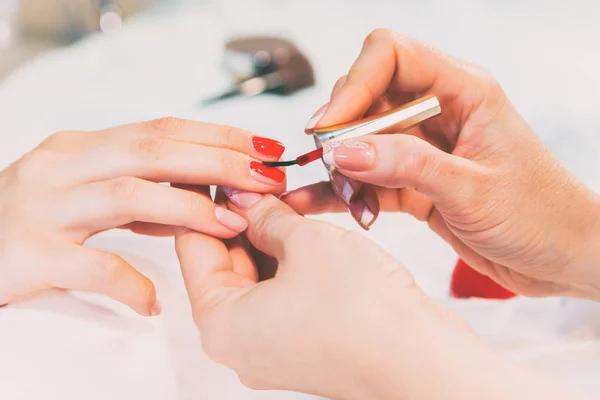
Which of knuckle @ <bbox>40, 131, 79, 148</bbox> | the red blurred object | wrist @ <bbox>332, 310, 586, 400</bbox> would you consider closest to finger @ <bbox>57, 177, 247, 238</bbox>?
knuckle @ <bbox>40, 131, 79, 148</bbox>

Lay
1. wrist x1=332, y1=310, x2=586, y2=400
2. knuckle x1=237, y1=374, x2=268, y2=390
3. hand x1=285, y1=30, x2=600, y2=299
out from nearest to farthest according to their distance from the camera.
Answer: wrist x1=332, y1=310, x2=586, y2=400 → knuckle x1=237, y1=374, x2=268, y2=390 → hand x1=285, y1=30, x2=600, y2=299

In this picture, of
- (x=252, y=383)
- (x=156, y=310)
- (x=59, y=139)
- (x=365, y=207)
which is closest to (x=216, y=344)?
(x=252, y=383)

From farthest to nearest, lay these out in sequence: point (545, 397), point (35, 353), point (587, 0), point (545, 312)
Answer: point (587, 0) < point (545, 312) < point (35, 353) < point (545, 397)

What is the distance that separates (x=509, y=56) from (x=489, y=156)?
521mm

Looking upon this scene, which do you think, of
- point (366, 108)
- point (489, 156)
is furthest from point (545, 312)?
point (366, 108)

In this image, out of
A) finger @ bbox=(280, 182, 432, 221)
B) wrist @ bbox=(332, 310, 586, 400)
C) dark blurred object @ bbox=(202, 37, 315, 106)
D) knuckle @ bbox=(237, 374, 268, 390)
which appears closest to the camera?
wrist @ bbox=(332, 310, 586, 400)

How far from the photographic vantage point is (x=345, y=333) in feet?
1.47

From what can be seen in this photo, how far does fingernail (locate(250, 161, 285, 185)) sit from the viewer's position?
64cm

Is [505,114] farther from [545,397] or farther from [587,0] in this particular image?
[587,0]

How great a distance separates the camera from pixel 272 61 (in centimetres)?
103

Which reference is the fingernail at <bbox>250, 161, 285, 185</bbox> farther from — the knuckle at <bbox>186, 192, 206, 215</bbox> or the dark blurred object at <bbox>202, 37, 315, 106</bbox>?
the dark blurred object at <bbox>202, 37, 315, 106</bbox>

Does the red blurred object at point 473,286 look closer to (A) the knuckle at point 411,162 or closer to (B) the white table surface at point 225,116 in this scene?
(B) the white table surface at point 225,116

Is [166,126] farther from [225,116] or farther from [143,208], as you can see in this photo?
[225,116]

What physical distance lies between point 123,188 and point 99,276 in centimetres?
10
